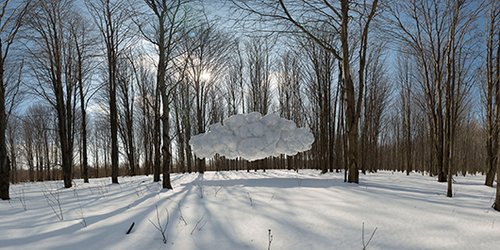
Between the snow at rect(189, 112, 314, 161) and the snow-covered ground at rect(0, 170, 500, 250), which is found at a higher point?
the snow at rect(189, 112, 314, 161)

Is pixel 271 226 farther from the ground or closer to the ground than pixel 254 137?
closer to the ground

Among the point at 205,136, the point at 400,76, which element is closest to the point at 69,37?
the point at 205,136

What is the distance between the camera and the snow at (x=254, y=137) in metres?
10.7

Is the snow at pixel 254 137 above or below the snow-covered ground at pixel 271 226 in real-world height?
above

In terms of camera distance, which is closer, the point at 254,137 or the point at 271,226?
the point at 271,226

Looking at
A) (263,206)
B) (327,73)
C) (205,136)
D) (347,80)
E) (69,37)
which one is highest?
(69,37)

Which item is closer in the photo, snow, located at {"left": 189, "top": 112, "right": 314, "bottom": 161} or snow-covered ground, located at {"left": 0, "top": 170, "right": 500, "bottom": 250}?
snow-covered ground, located at {"left": 0, "top": 170, "right": 500, "bottom": 250}

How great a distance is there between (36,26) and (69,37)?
1914 mm

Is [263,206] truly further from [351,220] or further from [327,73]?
[327,73]

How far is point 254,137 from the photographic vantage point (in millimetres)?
10789

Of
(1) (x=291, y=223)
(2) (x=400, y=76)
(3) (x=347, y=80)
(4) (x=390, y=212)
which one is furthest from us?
(2) (x=400, y=76)

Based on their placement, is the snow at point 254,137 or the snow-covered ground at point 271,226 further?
the snow at point 254,137

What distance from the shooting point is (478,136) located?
94.8ft

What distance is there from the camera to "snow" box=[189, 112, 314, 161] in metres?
10.7
